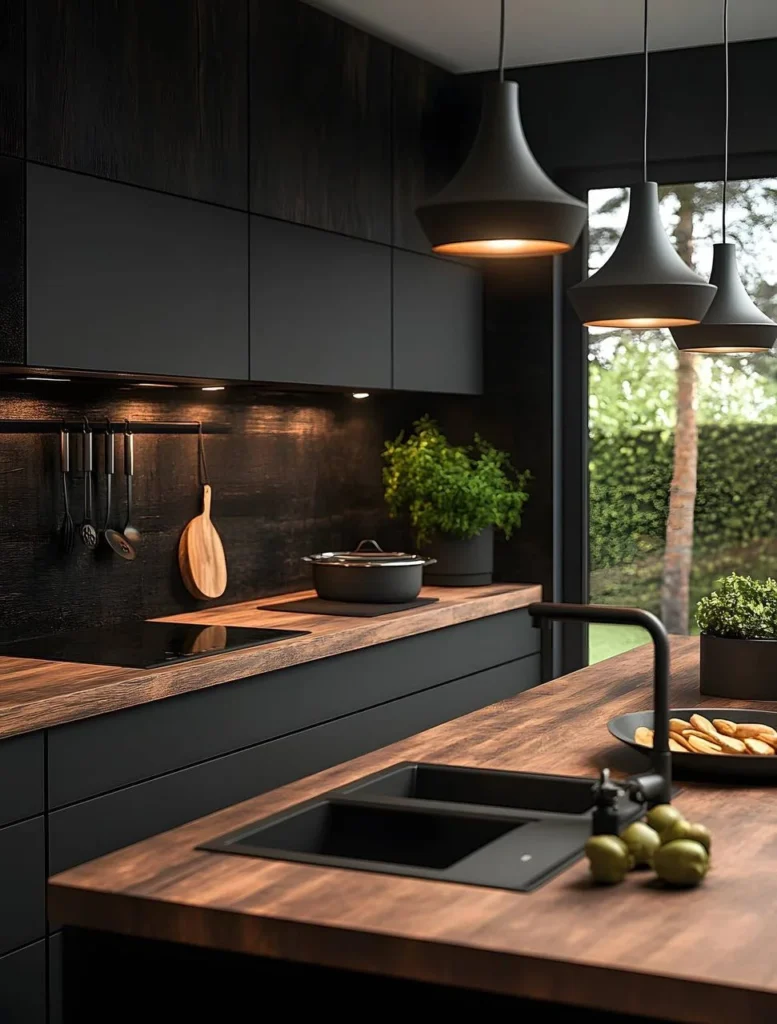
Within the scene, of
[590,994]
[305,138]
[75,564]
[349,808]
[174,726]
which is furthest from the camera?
[305,138]

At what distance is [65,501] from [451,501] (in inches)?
62.8

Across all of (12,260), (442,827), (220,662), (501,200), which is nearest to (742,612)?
(442,827)

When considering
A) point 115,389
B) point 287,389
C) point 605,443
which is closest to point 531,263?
point 605,443

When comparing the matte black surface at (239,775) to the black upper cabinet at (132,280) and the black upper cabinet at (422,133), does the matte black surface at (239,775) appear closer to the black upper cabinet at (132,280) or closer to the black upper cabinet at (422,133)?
the black upper cabinet at (132,280)

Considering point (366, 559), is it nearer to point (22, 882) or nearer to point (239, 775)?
point (239, 775)

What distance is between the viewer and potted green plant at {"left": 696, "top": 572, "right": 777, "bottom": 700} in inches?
115

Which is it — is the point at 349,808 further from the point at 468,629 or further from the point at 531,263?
the point at 531,263

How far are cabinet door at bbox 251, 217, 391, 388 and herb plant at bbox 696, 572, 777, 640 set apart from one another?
1593mm

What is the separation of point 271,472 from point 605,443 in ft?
4.51

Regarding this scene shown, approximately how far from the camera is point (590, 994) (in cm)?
143

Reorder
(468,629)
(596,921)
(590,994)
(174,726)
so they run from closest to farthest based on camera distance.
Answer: (590,994) → (596,921) → (174,726) → (468,629)

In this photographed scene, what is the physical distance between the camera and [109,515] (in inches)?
157

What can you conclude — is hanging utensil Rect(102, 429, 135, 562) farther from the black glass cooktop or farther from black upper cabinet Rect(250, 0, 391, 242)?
black upper cabinet Rect(250, 0, 391, 242)

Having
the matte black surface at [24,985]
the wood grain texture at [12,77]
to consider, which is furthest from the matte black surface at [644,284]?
the matte black surface at [24,985]
